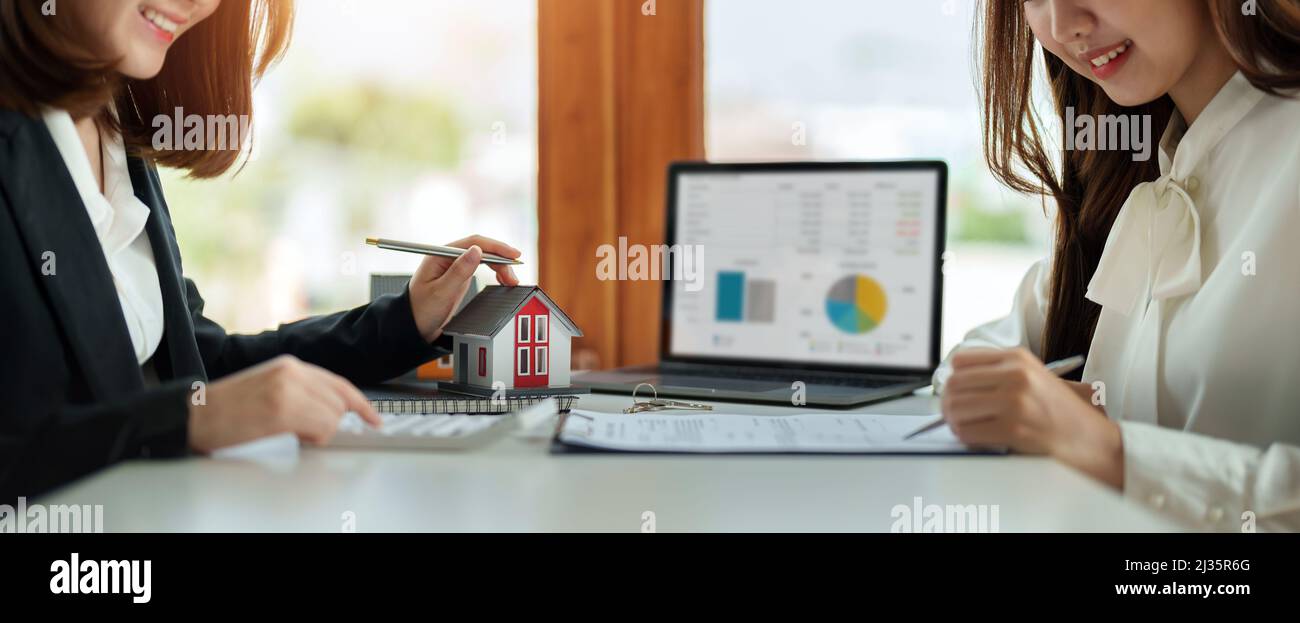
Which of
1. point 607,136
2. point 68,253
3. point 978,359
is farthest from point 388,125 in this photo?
point 978,359

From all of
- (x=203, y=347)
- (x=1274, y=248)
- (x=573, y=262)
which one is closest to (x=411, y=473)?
(x=203, y=347)

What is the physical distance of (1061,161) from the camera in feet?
4.91

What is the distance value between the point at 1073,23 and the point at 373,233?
5.11ft

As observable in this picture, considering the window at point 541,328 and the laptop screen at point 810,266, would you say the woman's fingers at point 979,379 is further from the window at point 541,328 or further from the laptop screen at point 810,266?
the laptop screen at point 810,266

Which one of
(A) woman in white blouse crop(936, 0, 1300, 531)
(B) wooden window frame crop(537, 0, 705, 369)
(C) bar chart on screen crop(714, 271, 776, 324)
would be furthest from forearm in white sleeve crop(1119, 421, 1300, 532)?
(B) wooden window frame crop(537, 0, 705, 369)

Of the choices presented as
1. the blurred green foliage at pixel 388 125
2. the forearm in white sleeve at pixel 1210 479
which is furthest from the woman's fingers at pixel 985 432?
the blurred green foliage at pixel 388 125

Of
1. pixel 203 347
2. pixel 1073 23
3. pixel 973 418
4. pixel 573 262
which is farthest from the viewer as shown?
pixel 573 262

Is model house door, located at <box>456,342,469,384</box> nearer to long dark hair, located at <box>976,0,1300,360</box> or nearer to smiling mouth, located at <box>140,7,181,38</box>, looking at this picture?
smiling mouth, located at <box>140,7,181,38</box>

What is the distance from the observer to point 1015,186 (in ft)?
5.05

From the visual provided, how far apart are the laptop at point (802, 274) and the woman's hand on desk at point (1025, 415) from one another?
2.12 ft

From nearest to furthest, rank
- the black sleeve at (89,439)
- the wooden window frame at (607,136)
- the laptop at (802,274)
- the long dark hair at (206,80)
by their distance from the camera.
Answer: the black sleeve at (89,439), the long dark hair at (206,80), the laptop at (802,274), the wooden window frame at (607,136)

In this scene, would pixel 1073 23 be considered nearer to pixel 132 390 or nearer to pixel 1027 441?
pixel 1027 441

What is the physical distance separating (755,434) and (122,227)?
0.84 meters

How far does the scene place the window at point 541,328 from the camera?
130 cm
